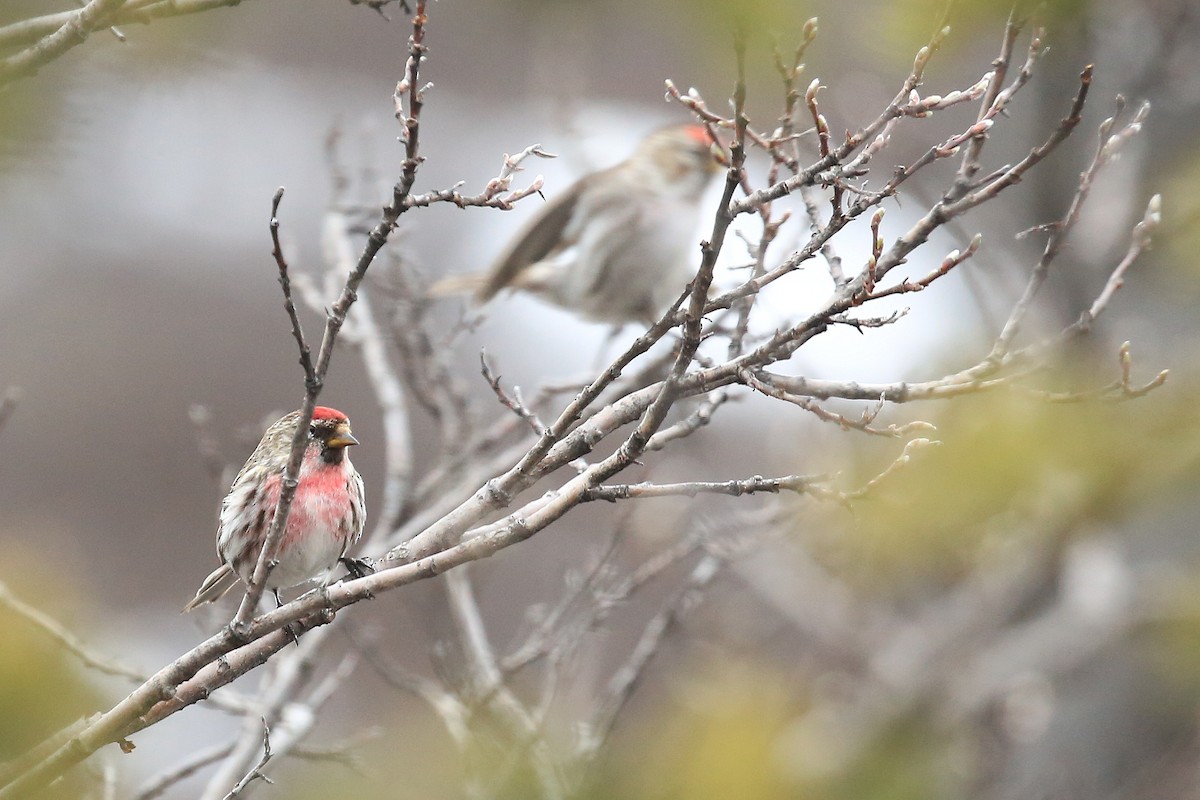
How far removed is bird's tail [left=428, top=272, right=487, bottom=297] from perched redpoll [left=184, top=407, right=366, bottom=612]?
202cm

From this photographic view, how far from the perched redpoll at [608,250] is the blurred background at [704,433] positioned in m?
0.23

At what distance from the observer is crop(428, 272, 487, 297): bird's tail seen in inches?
214

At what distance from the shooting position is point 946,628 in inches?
221

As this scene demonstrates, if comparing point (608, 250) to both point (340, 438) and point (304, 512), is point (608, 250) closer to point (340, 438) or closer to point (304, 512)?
point (340, 438)

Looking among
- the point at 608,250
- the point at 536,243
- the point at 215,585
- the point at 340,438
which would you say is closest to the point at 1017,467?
the point at 340,438

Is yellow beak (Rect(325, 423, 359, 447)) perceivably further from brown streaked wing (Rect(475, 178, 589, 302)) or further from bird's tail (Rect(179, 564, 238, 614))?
brown streaked wing (Rect(475, 178, 589, 302))

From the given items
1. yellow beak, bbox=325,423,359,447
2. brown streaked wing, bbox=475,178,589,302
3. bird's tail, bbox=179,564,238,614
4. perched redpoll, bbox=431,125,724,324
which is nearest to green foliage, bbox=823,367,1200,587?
yellow beak, bbox=325,423,359,447

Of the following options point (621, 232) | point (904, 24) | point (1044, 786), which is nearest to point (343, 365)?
point (621, 232)

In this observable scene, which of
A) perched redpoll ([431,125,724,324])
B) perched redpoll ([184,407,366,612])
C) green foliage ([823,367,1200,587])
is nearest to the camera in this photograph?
green foliage ([823,367,1200,587])

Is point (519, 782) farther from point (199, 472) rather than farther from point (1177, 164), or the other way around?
point (199, 472)

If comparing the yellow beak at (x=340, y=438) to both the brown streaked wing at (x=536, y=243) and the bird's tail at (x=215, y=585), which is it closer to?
the bird's tail at (x=215, y=585)

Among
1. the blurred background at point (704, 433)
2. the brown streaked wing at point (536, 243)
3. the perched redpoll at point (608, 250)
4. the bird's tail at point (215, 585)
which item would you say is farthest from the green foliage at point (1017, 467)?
the brown streaked wing at point (536, 243)

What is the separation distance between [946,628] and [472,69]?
332 inches

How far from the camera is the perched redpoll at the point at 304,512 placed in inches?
128
